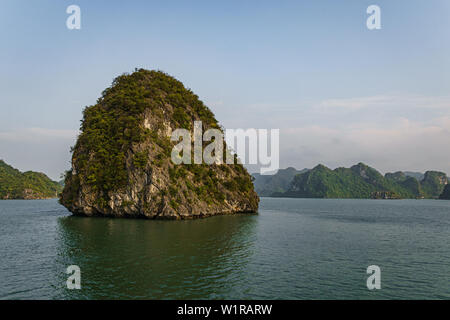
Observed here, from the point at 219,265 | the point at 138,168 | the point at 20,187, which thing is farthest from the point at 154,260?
the point at 20,187

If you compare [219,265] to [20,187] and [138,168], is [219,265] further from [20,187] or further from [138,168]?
[20,187]

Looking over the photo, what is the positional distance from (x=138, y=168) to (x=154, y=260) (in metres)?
37.2

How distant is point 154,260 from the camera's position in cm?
2539

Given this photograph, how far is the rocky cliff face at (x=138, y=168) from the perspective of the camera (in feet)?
193

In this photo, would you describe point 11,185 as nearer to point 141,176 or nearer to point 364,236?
point 141,176

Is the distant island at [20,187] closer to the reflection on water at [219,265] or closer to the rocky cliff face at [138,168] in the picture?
the rocky cliff face at [138,168]

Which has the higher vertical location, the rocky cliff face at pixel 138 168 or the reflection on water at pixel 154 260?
the rocky cliff face at pixel 138 168

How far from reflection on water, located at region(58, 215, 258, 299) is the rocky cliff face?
16.6 m

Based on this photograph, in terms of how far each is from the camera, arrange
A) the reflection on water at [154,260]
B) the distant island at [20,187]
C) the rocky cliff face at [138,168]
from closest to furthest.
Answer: the reflection on water at [154,260] → the rocky cliff face at [138,168] → the distant island at [20,187]

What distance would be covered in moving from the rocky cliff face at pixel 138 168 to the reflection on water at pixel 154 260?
16.6 meters

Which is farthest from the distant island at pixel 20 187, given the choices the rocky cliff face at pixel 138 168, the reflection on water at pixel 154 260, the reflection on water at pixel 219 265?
the reflection on water at pixel 154 260

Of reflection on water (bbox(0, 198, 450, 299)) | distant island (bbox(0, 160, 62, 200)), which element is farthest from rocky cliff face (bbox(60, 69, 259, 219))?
distant island (bbox(0, 160, 62, 200))

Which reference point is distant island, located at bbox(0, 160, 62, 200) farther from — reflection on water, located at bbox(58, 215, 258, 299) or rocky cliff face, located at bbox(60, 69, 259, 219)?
reflection on water, located at bbox(58, 215, 258, 299)

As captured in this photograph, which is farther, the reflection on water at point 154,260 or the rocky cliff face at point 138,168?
the rocky cliff face at point 138,168
